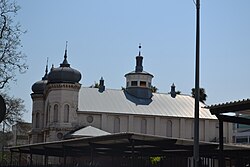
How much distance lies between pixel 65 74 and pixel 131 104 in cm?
1193

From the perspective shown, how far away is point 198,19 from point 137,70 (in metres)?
62.6

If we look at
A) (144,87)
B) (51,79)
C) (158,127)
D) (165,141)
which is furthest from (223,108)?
(144,87)

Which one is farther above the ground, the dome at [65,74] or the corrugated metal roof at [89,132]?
the dome at [65,74]

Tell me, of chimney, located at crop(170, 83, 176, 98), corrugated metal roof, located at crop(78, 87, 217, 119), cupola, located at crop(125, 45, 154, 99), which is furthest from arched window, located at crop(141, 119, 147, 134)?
chimney, located at crop(170, 83, 176, 98)

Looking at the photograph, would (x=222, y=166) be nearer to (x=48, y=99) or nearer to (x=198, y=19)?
(x=198, y=19)

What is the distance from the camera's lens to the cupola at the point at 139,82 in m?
75.0

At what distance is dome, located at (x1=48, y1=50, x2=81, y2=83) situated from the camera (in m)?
63.6

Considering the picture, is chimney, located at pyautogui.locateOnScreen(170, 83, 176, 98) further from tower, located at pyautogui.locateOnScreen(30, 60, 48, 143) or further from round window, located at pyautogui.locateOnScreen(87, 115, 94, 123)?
tower, located at pyautogui.locateOnScreen(30, 60, 48, 143)

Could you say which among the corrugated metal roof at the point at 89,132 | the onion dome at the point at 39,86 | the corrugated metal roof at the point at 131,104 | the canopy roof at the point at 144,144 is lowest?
the canopy roof at the point at 144,144

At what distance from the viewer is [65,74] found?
63.6m

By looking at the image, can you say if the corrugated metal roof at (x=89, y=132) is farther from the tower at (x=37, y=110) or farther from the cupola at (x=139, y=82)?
the cupola at (x=139, y=82)

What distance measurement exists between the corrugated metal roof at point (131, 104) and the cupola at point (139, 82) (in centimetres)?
89

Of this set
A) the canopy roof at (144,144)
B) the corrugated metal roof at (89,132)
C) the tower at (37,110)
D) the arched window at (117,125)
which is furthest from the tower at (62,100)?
the canopy roof at (144,144)

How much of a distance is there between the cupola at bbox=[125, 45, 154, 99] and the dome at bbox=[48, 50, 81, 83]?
12.8 metres
